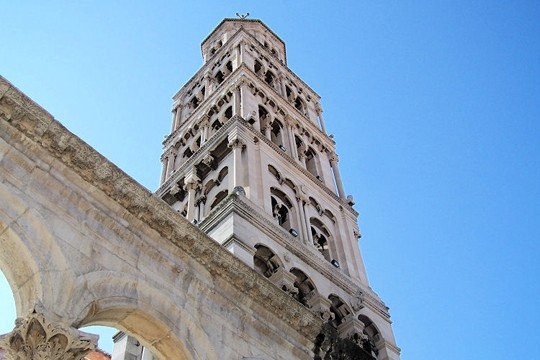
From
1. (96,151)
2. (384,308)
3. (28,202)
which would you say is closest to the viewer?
(28,202)

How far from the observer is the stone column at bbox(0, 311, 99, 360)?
859 centimetres

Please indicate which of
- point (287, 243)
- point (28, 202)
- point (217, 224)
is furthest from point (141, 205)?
point (287, 243)

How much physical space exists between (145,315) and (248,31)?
30345 millimetres

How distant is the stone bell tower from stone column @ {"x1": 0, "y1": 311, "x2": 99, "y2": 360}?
30.0ft

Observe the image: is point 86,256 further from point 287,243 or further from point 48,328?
point 287,243

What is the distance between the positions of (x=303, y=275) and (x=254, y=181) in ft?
13.1

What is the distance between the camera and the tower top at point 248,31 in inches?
1542

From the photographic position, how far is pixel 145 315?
10719 millimetres

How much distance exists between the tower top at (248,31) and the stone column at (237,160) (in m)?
15.3

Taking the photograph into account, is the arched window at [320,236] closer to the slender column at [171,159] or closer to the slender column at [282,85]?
the slender column at [171,159]

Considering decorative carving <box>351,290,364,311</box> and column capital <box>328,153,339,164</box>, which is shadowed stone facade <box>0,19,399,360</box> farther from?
column capital <box>328,153,339,164</box>

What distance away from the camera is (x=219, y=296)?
1234cm

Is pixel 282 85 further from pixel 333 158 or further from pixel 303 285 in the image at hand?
pixel 303 285

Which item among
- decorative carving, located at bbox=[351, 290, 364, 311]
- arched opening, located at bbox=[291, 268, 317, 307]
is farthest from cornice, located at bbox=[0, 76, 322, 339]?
decorative carving, located at bbox=[351, 290, 364, 311]
